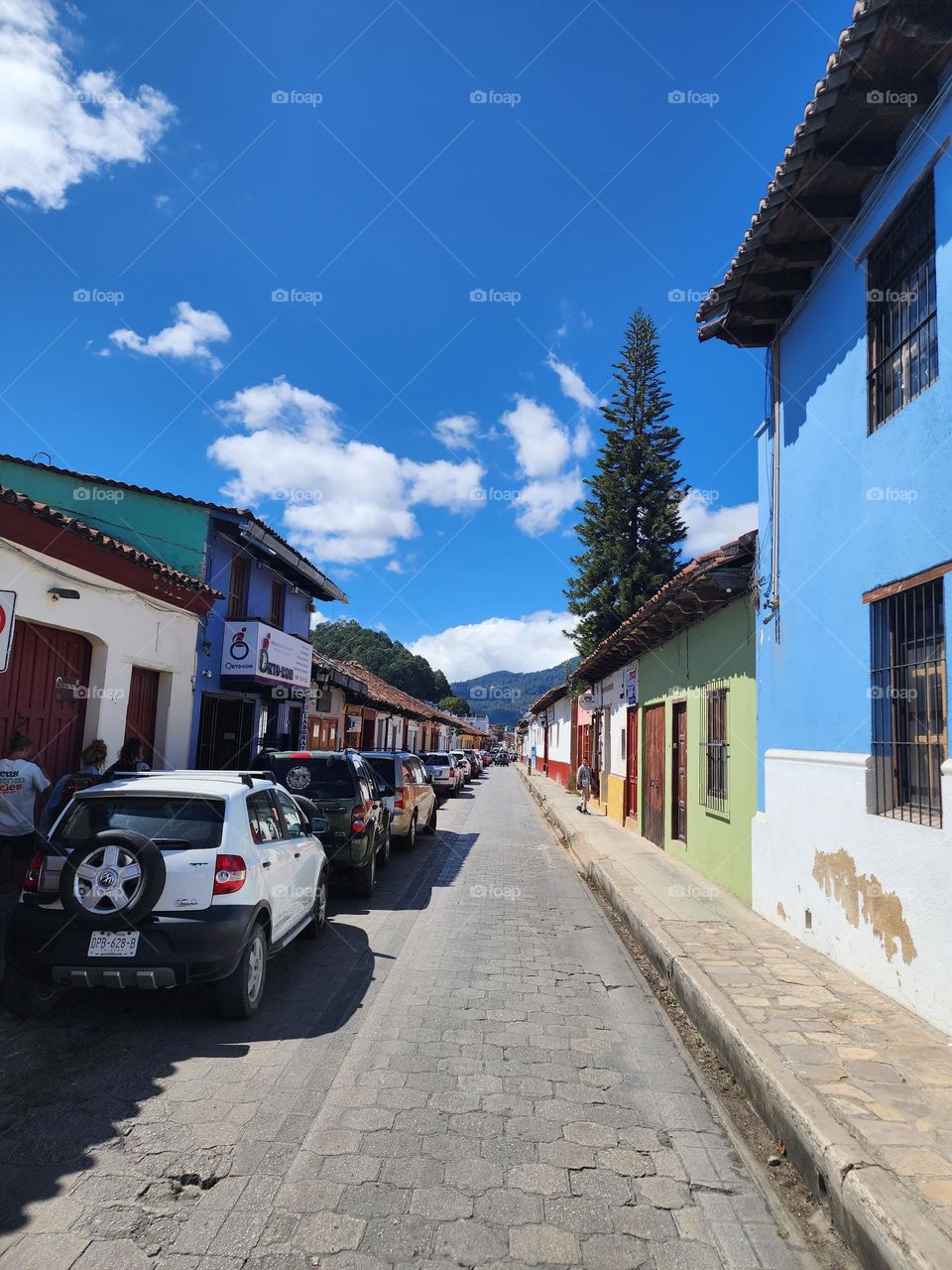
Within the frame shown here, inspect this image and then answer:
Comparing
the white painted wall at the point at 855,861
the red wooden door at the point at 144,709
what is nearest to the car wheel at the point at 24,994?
the white painted wall at the point at 855,861

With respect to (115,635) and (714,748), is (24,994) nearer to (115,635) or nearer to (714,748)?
(115,635)

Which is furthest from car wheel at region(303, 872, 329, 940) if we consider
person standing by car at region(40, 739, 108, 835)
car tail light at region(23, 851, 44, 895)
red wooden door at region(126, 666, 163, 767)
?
red wooden door at region(126, 666, 163, 767)

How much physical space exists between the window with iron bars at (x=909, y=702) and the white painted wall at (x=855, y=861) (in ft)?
0.52

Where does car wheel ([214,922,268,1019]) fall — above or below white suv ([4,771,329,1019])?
below

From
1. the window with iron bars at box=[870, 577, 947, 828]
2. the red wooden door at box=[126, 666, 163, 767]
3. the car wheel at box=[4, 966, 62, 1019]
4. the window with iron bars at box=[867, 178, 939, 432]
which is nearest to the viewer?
the car wheel at box=[4, 966, 62, 1019]

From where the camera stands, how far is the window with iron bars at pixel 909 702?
527cm

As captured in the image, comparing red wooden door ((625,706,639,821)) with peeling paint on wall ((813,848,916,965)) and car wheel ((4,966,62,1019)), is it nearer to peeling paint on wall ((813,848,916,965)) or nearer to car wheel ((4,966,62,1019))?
peeling paint on wall ((813,848,916,965))

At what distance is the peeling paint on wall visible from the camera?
211 inches

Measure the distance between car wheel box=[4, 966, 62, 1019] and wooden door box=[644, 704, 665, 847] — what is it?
10704mm

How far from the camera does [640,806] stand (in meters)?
16.0

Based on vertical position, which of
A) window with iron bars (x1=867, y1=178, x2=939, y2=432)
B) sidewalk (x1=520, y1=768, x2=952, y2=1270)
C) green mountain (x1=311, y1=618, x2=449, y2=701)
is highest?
green mountain (x1=311, y1=618, x2=449, y2=701)

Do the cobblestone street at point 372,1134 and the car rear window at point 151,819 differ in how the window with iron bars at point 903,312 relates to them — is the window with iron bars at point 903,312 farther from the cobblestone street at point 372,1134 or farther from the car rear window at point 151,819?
the car rear window at point 151,819

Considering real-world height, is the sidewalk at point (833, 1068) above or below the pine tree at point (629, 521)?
below

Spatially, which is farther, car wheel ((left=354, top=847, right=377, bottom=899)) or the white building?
car wheel ((left=354, top=847, right=377, bottom=899))
